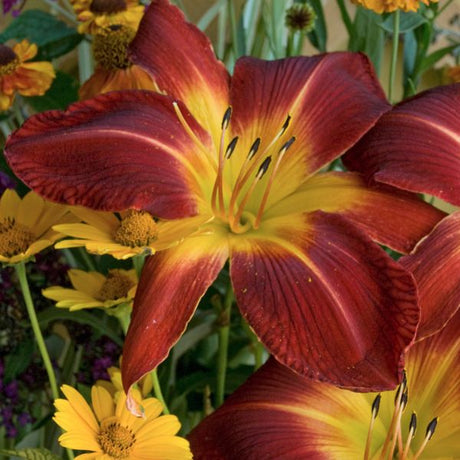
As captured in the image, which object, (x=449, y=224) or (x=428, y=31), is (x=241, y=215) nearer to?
(x=449, y=224)

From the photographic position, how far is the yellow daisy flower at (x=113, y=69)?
558 millimetres

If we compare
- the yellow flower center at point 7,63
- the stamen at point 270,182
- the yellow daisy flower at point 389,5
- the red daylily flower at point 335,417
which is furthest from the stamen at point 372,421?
the yellow flower center at point 7,63

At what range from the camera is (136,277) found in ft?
1.56

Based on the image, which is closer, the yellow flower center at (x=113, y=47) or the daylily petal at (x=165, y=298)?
the daylily petal at (x=165, y=298)

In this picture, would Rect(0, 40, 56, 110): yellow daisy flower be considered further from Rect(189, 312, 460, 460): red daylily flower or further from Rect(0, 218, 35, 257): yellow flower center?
Rect(189, 312, 460, 460): red daylily flower

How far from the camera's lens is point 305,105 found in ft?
1.56

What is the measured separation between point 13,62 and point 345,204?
0.28m

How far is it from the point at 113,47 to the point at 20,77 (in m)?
0.07

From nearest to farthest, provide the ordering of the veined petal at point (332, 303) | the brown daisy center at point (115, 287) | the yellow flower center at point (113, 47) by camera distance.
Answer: the veined petal at point (332, 303) < the brown daisy center at point (115, 287) < the yellow flower center at point (113, 47)

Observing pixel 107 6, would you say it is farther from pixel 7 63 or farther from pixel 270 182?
pixel 270 182

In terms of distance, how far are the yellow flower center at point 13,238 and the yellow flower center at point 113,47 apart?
0.50ft

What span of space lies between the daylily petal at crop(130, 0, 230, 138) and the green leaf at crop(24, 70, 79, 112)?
0.62ft

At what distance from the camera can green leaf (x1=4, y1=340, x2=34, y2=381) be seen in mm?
578

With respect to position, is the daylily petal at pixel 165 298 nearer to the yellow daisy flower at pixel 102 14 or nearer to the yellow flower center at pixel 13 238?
the yellow flower center at pixel 13 238
